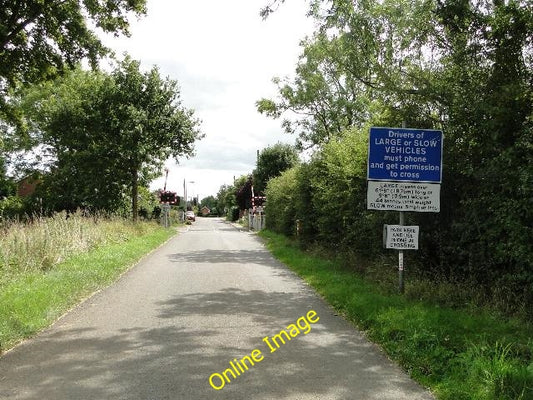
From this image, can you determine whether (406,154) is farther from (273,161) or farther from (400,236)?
(273,161)

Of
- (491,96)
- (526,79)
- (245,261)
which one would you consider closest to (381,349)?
(491,96)

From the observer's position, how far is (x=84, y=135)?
94.0 ft

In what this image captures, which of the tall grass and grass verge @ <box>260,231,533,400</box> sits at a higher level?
the tall grass

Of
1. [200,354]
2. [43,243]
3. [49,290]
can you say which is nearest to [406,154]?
[200,354]

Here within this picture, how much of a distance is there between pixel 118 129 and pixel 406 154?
21.7m

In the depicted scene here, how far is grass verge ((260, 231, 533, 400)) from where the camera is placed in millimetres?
4711

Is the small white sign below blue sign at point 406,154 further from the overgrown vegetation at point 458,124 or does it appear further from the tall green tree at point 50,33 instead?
the tall green tree at point 50,33

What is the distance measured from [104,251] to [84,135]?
1507cm

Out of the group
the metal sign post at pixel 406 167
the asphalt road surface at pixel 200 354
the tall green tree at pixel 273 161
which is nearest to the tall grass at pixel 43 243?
the asphalt road surface at pixel 200 354

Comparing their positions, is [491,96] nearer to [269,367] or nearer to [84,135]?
[269,367]

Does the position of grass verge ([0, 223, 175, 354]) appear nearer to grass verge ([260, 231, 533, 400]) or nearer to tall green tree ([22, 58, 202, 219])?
grass verge ([260, 231, 533, 400])

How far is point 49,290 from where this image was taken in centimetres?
887

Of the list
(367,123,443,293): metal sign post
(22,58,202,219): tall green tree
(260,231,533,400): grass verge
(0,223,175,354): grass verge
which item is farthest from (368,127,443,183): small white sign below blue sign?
(22,58,202,219): tall green tree

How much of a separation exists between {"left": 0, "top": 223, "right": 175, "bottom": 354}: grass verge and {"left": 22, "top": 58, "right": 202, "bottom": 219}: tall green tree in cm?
1346
